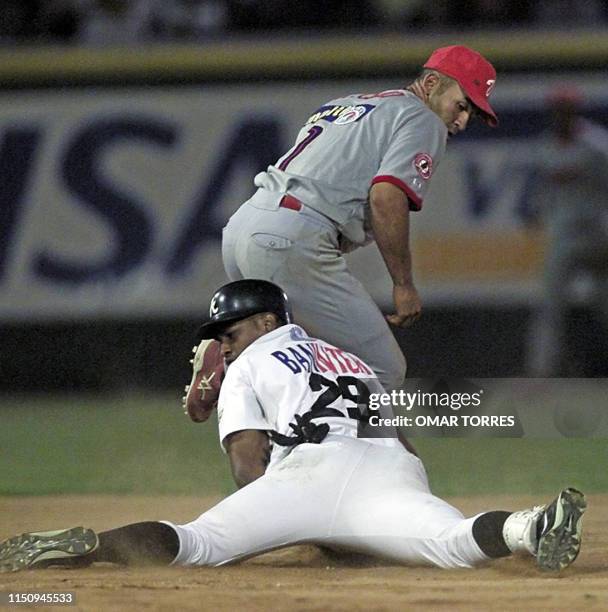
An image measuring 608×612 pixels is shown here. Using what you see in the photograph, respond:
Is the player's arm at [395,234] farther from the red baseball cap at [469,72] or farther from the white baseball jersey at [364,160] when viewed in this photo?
the red baseball cap at [469,72]

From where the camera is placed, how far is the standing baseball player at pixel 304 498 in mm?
4035

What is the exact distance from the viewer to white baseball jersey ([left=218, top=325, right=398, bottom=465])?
174 inches

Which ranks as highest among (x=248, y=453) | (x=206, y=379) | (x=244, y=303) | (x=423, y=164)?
(x=423, y=164)

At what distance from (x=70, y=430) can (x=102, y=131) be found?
2.85 meters

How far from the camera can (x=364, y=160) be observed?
5070 millimetres

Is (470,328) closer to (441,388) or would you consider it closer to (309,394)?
(441,388)

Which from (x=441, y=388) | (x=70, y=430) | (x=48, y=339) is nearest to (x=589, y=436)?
(x=441, y=388)

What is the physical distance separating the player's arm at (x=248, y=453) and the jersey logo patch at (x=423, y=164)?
3.80 ft

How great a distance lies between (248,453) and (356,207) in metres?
1.09

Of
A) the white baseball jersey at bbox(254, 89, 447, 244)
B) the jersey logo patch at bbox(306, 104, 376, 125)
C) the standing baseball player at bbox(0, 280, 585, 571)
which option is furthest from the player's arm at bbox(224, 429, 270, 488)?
the jersey logo patch at bbox(306, 104, 376, 125)

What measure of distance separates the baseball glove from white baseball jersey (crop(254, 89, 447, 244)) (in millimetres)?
655

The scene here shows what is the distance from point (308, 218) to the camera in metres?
5.02

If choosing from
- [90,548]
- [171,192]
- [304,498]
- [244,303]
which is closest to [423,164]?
[244,303]

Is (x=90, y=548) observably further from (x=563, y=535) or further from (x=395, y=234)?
(x=395, y=234)
